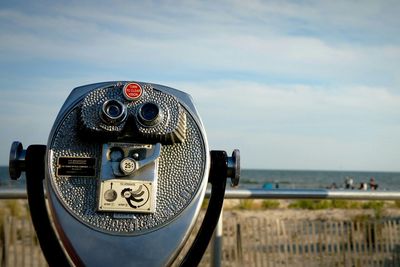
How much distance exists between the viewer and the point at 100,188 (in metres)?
1.28

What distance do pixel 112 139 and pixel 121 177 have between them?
114 mm

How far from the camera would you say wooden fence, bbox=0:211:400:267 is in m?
A: 2.28

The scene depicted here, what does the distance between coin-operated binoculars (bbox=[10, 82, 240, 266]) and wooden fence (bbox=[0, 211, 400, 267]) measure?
0.88 metres

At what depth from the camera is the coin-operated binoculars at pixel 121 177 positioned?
126cm

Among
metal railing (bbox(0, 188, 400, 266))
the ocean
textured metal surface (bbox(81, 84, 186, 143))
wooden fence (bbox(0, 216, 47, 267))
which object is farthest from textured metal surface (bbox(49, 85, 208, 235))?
the ocean

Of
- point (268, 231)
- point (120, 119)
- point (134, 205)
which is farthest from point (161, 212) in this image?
point (268, 231)

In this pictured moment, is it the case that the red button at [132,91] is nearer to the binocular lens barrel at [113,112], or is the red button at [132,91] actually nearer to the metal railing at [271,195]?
the binocular lens barrel at [113,112]

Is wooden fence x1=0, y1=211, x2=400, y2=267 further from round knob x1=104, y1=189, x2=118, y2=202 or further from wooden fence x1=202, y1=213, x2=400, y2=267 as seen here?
round knob x1=104, y1=189, x2=118, y2=202

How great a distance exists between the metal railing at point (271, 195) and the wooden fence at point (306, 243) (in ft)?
0.38

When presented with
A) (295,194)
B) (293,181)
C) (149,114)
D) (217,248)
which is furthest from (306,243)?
(293,181)

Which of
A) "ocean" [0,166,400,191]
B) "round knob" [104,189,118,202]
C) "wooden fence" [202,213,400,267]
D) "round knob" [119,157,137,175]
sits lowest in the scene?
"ocean" [0,166,400,191]

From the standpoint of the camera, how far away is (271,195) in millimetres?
2197

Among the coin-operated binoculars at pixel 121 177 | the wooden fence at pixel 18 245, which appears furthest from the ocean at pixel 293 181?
the coin-operated binoculars at pixel 121 177

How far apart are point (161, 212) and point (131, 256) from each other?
0.14 meters
